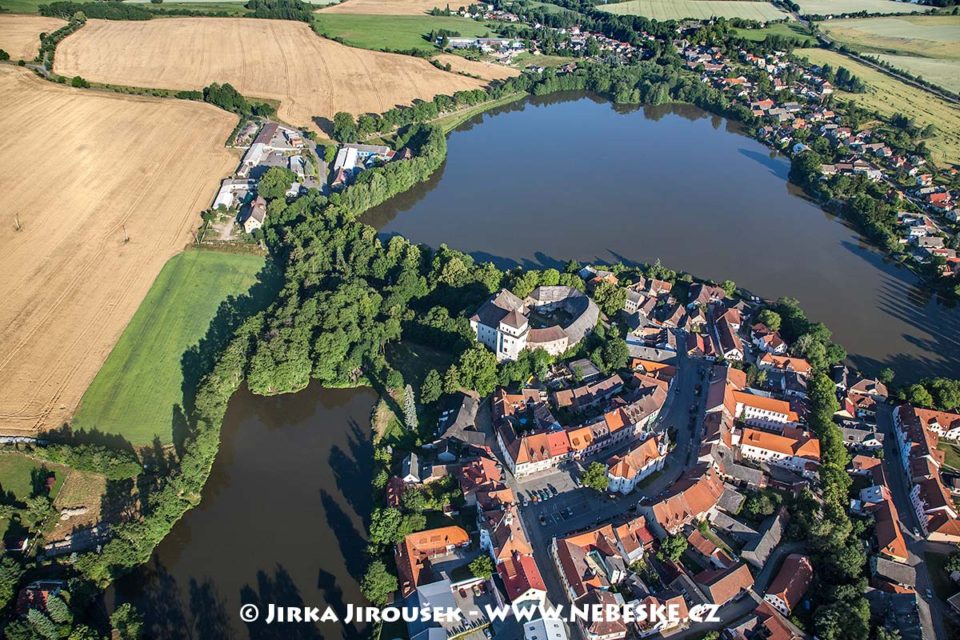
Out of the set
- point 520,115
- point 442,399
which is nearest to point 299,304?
point 442,399

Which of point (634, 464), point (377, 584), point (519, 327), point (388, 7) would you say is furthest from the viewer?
point (388, 7)

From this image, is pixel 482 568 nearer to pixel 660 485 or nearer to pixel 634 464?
pixel 634 464

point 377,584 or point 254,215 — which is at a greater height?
point 254,215

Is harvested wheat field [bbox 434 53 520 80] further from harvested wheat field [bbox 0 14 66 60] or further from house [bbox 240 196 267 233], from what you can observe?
harvested wheat field [bbox 0 14 66 60]

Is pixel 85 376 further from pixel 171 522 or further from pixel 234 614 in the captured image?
pixel 234 614

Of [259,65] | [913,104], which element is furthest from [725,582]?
[259,65]

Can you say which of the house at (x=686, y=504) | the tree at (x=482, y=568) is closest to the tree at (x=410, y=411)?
the tree at (x=482, y=568)

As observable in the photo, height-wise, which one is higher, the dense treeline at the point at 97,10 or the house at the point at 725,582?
the dense treeline at the point at 97,10

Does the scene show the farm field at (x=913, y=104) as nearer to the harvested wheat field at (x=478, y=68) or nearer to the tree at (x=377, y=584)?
the harvested wheat field at (x=478, y=68)
